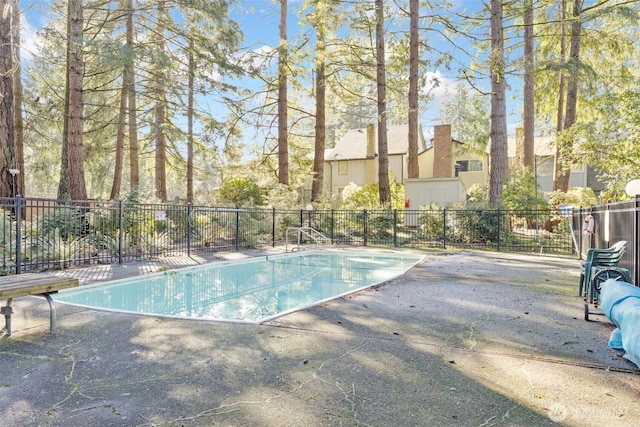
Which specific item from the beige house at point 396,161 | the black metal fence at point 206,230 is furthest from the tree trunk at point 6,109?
the beige house at point 396,161

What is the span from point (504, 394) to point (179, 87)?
46.4ft

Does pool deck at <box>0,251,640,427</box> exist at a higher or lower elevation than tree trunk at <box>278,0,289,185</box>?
lower

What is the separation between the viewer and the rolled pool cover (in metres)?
2.99

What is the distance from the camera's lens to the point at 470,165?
2888 centimetres

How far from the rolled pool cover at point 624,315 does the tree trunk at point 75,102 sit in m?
12.1

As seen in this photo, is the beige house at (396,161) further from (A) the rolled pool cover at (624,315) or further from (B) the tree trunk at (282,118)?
(A) the rolled pool cover at (624,315)

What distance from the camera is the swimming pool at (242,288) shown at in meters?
5.70

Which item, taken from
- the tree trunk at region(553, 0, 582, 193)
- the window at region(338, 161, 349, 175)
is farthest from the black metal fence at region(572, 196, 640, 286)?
the window at region(338, 161, 349, 175)

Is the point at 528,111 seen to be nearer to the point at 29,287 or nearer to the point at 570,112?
the point at 570,112

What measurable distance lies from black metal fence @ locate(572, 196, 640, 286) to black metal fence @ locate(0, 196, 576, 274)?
11.5 ft

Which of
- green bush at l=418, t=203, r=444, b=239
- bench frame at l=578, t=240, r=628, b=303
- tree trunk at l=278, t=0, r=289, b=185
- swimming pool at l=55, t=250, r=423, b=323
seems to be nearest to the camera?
bench frame at l=578, t=240, r=628, b=303

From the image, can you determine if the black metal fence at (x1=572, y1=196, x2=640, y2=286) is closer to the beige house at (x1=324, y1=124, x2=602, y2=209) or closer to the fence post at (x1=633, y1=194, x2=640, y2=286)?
the fence post at (x1=633, y1=194, x2=640, y2=286)

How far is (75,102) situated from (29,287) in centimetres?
883

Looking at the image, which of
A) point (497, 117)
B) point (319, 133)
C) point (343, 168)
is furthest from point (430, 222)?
point (343, 168)
